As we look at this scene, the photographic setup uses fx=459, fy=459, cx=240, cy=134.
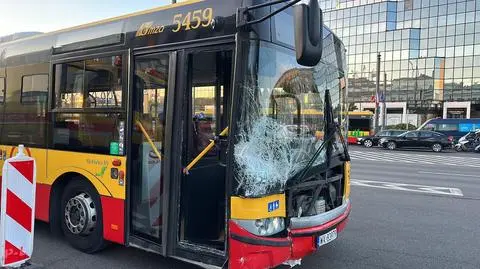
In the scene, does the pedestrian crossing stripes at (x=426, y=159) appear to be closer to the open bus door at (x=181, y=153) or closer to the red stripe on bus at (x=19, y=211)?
the open bus door at (x=181, y=153)

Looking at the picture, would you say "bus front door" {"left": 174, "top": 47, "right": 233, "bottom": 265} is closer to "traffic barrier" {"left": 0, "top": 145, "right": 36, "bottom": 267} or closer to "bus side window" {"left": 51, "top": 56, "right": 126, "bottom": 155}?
"bus side window" {"left": 51, "top": 56, "right": 126, "bottom": 155}

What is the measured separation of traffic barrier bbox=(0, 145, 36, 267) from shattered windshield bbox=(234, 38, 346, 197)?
212 cm

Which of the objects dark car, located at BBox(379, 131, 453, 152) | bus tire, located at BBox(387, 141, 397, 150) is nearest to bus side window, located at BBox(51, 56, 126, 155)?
dark car, located at BBox(379, 131, 453, 152)

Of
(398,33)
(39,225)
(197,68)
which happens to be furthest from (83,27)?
(398,33)

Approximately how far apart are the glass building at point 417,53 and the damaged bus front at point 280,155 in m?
64.4

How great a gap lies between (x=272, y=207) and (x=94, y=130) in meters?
2.26

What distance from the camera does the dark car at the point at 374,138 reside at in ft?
108

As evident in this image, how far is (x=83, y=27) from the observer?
5273mm

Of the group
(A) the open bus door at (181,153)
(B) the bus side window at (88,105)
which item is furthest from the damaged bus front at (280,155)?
(B) the bus side window at (88,105)

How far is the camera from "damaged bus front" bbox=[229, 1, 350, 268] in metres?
3.87

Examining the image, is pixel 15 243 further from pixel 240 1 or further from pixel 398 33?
pixel 398 33

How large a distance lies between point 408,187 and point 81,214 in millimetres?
8964

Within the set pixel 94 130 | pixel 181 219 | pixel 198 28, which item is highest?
pixel 198 28

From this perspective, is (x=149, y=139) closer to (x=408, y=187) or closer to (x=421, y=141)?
(x=408, y=187)
